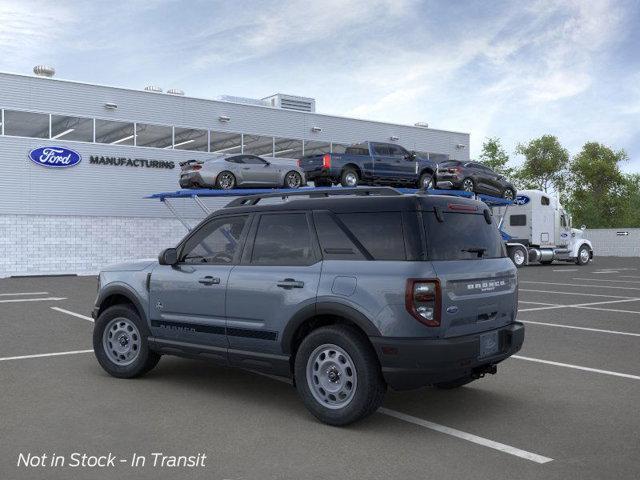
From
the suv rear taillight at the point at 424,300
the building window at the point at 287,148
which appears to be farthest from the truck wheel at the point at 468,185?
the suv rear taillight at the point at 424,300

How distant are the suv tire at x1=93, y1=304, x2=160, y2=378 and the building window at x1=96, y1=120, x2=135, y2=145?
894 inches

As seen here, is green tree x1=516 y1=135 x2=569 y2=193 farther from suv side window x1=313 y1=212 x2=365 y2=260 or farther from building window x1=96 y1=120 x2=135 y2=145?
suv side window x1=313 y1=212 x2=365 y2=260

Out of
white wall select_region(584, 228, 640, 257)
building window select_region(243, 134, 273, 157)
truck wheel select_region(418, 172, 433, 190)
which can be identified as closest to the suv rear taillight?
truck wheel select_region(418, 172, 433, 190)

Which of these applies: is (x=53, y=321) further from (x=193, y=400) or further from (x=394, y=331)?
(x=394, y=331)

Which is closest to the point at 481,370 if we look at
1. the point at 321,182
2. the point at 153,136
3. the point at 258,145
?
the point at 321,182

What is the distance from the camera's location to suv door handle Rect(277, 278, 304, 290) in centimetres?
→ 558

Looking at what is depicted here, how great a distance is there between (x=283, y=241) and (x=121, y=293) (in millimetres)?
2094

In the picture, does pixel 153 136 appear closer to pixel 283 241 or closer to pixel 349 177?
pixel 349 177

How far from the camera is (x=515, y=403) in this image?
602 centimetres

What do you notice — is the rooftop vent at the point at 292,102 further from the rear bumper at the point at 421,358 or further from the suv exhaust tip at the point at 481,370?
the rear bumper at the point at 421,358

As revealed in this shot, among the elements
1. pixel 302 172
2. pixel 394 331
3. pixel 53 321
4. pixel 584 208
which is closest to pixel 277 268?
pixel 394 331

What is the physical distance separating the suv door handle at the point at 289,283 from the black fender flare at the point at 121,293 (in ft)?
5.90

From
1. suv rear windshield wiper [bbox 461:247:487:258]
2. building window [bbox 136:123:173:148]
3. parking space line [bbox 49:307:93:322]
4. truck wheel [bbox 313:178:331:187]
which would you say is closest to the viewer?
suv rear windshield wiper [bbox 461:247:487:258]

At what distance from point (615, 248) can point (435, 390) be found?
162ft
